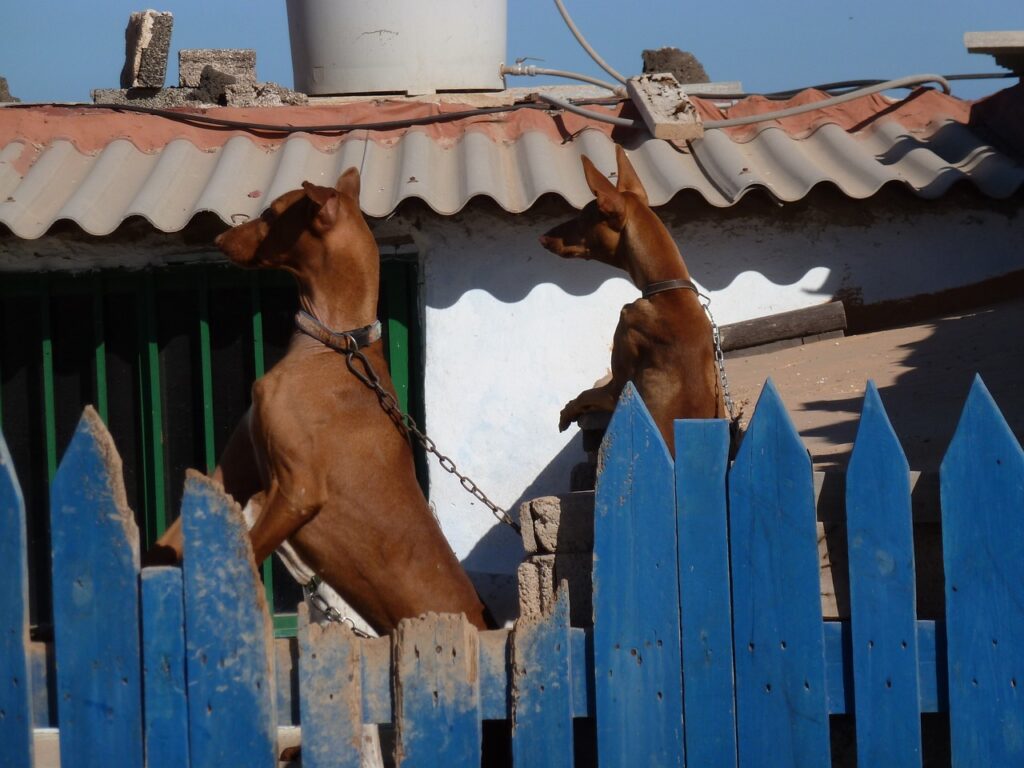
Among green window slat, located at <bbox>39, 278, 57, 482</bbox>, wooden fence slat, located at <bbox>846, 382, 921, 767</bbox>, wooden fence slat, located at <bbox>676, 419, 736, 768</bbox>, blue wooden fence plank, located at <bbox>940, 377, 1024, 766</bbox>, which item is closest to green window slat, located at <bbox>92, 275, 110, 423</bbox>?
green window slat, located at <bbox>39, 278, 57, 482</bbox>

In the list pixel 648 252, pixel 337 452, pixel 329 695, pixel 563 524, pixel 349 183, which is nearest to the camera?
pixel 329 695

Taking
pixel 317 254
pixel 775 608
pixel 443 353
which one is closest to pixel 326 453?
pixel 317 254

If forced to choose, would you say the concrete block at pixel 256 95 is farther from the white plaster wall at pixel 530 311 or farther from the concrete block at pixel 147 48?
the white plaster wall at pixel 530 311

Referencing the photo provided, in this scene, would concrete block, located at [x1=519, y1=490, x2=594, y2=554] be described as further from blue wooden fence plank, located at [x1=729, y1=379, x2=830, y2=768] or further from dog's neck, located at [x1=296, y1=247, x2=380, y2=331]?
dog's neck, located at [x1=296, y1=247, x2=380, y2=331]

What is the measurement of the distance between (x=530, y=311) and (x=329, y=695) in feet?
10.8

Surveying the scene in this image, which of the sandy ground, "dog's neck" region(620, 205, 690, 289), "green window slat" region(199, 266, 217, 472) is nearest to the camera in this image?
the sandy ground

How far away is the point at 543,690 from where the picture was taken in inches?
102

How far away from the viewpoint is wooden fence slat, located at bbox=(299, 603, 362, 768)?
253 centimetres

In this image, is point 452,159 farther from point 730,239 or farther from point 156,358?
point 156,358

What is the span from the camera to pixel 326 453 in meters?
3.40

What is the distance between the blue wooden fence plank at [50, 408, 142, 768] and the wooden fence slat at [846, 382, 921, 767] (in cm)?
151

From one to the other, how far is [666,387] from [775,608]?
171 centimetres

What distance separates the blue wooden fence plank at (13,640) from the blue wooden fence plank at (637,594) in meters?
1.20

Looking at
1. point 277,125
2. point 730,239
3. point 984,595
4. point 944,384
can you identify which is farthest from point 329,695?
point 277,125
